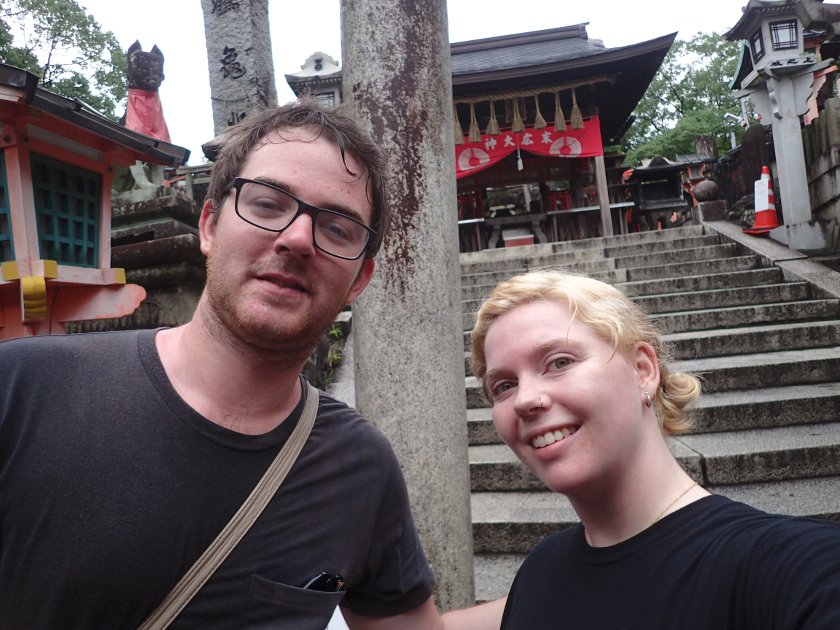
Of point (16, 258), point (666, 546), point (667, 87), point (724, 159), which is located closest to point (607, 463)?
point (666, 546)

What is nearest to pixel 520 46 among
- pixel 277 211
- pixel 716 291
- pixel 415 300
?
pixel 716 291

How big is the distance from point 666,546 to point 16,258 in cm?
Result: 296

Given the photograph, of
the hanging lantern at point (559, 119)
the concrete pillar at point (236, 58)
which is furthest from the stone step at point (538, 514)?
the hanging lantern at point (559, 119)

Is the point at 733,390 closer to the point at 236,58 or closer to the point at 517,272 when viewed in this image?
the point at 517,272

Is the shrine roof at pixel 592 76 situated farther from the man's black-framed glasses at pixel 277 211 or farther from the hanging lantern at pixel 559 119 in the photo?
the man's black-framed glasses at pixel 277 211

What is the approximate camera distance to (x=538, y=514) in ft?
11.9

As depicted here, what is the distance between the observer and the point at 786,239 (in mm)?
7691

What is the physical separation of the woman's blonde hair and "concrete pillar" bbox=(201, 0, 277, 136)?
14.1 ft

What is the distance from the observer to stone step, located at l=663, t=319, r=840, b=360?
5367 mm

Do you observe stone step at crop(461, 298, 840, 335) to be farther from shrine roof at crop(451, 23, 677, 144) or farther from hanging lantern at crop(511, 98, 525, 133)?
hanging lantern at crop(511, 98, 525, 133)

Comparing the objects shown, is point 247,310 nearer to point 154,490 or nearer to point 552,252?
point 154,490

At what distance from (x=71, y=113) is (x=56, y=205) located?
0.47m

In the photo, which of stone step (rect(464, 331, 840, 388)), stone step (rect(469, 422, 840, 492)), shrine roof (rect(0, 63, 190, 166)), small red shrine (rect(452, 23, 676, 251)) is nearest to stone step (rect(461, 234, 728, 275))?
stone step (rect(464, 331, 840, 388))

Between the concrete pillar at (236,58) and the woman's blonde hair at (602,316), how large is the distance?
4.30m
